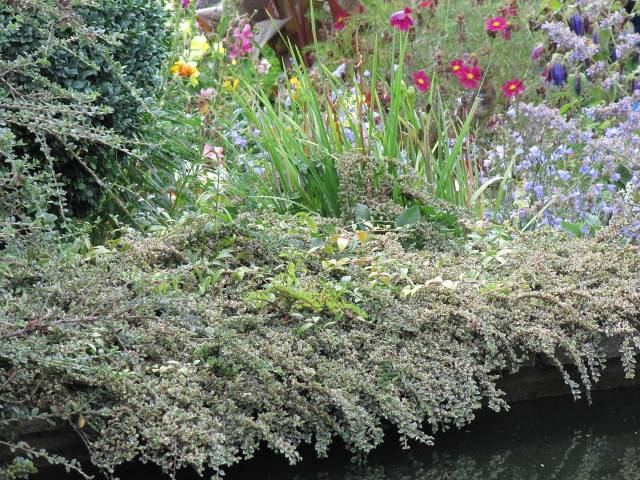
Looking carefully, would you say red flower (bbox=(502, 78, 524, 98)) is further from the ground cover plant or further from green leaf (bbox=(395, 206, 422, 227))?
green leaf (bbox=(395, 206, 422, 227))

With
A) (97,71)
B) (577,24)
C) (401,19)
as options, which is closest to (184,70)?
(401,19)

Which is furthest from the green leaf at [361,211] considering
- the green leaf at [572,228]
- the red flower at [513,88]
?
the red flower at [513,88]

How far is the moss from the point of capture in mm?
2303

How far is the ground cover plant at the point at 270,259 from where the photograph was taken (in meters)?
2.36

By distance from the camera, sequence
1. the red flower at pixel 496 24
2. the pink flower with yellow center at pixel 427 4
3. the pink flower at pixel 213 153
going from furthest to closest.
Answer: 1. the pink flower with yellow center at pixel 427 4
2. the red flower at pixel 496 24
3. the pink flower at pixel 213 153

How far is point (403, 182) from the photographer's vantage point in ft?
12.3

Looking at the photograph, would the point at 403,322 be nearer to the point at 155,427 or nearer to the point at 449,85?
the point at 155,427

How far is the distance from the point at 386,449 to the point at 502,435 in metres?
0.38

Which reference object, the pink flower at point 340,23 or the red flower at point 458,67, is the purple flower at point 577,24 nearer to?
the red flower at point 458,67

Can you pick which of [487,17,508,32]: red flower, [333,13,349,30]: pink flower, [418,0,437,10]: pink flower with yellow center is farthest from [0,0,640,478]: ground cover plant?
[333,13,349,30]: pink flower

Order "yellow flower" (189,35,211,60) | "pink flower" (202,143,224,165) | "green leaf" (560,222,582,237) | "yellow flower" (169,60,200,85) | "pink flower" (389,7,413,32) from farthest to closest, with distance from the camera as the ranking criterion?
"yellow flower" (189,35,211,60) < "pink flower" (389,7,413,32) < "yellow flower" (169,60,200,85) < "pink flower" (202,143,224,165) < "green leaf" (560,222,582,237)

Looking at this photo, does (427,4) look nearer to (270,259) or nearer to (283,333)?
(270,259)

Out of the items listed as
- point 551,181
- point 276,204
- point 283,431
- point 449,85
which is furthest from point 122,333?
point 449,85

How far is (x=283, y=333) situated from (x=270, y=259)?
555 mm
